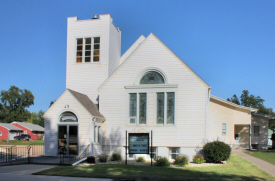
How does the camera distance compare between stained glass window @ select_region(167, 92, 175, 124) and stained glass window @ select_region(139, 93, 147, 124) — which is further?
stained glass window @ select_region(139, 93, 147, 124)

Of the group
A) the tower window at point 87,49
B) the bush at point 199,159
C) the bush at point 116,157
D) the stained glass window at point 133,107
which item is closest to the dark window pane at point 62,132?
the bush at point 116,157

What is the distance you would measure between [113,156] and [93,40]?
1029cm

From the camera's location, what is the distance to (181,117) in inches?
746

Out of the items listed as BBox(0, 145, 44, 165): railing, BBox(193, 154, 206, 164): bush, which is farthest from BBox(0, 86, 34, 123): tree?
BBox(193, 154, 206, 164): bush

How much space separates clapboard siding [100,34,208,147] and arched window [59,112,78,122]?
2.25m

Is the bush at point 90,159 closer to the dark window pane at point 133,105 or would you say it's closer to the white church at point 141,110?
the white church at point 141,110

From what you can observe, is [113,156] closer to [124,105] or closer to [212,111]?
[124,105]

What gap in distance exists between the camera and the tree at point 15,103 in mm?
100625

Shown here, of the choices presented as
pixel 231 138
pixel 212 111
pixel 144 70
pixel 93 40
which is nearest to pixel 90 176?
pixel 144 70

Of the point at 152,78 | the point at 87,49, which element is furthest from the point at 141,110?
the point at 87,49

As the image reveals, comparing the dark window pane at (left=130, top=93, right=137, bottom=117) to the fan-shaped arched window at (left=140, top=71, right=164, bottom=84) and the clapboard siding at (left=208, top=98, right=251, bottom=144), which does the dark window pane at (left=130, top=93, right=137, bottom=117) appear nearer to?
the fan-shaped arched window at (left=140, top=71, right=164, bottom=84)

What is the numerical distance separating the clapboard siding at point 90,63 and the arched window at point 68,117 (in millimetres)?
4007

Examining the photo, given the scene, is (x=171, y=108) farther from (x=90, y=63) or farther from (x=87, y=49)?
(x=87, y=49)

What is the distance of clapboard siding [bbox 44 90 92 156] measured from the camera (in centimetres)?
1839
